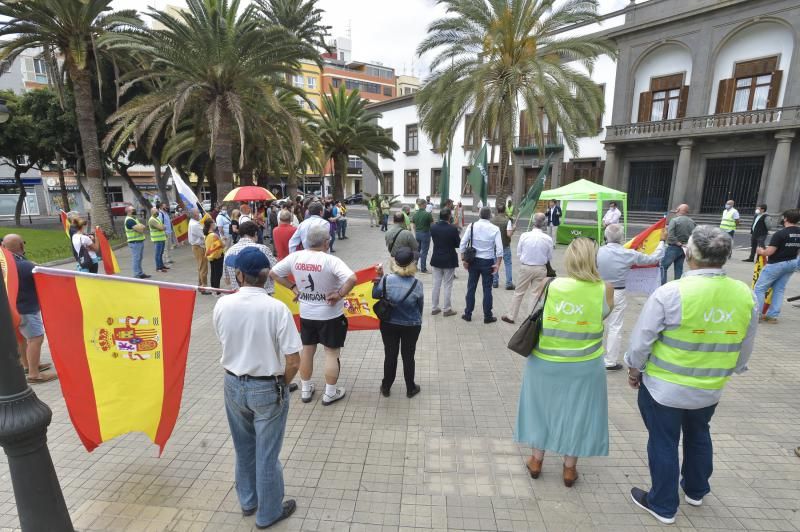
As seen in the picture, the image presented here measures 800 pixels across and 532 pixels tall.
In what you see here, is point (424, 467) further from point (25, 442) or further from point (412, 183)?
point (412, 183)

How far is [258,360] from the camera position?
252 cm

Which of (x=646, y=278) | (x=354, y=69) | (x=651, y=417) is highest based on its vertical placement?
(x=354, y=69)

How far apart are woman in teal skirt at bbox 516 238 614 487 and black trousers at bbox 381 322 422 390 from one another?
1390 mm

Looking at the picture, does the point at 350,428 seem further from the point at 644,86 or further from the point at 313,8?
the point at 644,86

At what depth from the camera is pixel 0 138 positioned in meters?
21.5

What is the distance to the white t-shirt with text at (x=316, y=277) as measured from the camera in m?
3.83

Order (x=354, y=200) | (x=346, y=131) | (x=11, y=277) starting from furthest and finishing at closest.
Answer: (x=354, y=200) < (x=346, y=131) < (x=11, y=277)

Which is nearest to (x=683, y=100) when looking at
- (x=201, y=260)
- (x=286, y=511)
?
(x=201, y=260)

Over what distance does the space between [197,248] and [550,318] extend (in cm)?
821

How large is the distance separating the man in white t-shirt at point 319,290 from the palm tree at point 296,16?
17439 mm

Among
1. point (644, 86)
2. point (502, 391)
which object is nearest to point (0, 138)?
point (502, 391)

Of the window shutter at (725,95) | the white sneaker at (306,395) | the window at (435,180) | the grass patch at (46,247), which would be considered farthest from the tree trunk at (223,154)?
the window at (435,180)

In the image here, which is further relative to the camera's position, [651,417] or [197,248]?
[197,248]

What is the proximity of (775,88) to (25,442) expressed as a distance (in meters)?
29.4
